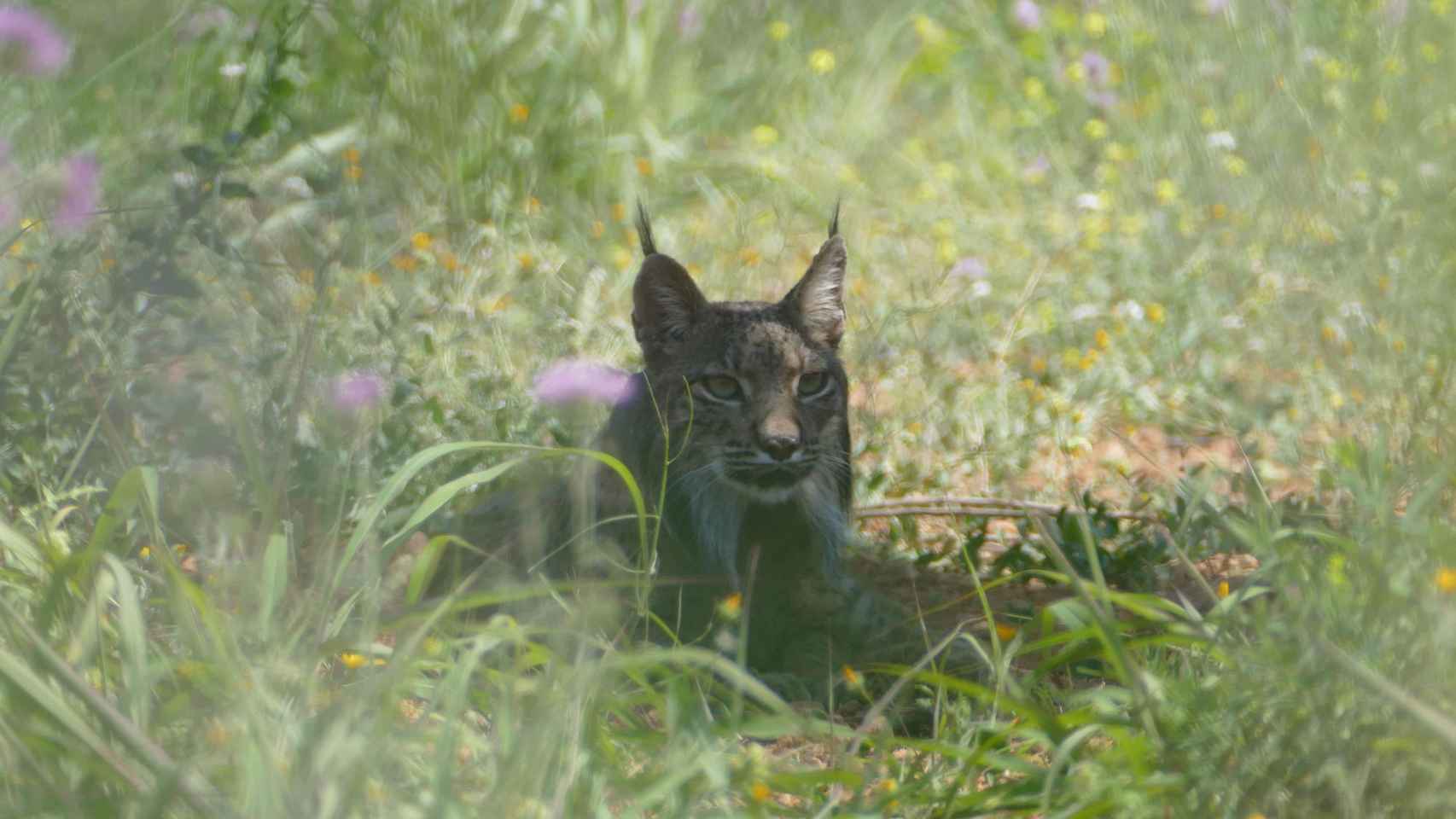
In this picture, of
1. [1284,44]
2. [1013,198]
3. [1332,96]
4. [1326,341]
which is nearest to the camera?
[1326,341]

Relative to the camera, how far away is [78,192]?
3.38 meters

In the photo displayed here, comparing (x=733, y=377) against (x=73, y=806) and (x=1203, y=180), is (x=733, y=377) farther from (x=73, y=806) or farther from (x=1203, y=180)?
(x=73, y=806)

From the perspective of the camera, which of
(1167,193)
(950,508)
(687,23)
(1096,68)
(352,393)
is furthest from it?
(1096,68)

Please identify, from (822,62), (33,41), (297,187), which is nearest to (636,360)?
(297,187)

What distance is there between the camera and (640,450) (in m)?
3.58

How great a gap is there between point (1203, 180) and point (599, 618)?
2141mm

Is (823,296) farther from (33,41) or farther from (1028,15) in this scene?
(1028,15)

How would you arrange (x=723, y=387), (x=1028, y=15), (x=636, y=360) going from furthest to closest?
(x=1028, y=15), (x=636, y=360), (x=723, y=387)

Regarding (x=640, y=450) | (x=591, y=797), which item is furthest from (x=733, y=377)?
(x=591, y=797)

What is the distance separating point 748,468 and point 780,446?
0.33 ft

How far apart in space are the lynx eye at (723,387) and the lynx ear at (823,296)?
264 mm

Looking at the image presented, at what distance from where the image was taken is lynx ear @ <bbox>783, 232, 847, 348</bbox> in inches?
144

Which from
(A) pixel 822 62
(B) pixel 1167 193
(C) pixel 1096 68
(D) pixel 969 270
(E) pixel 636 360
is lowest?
(E) pixel 636 360

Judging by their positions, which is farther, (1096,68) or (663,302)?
(1096,68)
